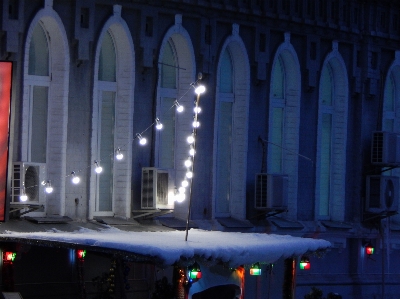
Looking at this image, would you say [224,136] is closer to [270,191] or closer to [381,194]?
[270,191]

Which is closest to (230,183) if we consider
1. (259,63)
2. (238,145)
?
(238,145)

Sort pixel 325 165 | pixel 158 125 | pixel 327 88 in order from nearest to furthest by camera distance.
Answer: pixel 158 125
pixel 325 165
pixel 327 88

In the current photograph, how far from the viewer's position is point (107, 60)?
92.9 ft

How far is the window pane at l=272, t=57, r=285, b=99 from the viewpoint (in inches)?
1250

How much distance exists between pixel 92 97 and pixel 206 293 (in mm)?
4987

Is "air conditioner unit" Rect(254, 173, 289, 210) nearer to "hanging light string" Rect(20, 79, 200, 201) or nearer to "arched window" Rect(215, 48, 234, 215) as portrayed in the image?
"arched window" Rect(215, 48, 234, 215)

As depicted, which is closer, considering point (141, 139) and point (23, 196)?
point (23, 196)

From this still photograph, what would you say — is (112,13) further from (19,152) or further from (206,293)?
(206,293)

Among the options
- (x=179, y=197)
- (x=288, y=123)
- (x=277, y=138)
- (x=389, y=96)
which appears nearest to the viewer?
(x=179, y=197)

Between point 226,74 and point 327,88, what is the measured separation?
347cm

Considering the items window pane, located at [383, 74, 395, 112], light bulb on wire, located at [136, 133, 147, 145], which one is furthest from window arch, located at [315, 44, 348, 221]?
light bulb on wire, located at [136, 133, 147, 145]

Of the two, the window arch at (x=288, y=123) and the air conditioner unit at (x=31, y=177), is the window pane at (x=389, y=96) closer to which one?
the window arch at (x=288, y=123)

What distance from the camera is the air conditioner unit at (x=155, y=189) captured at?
1101 inches

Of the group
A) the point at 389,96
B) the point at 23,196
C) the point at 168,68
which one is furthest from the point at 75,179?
the point at 389,96
